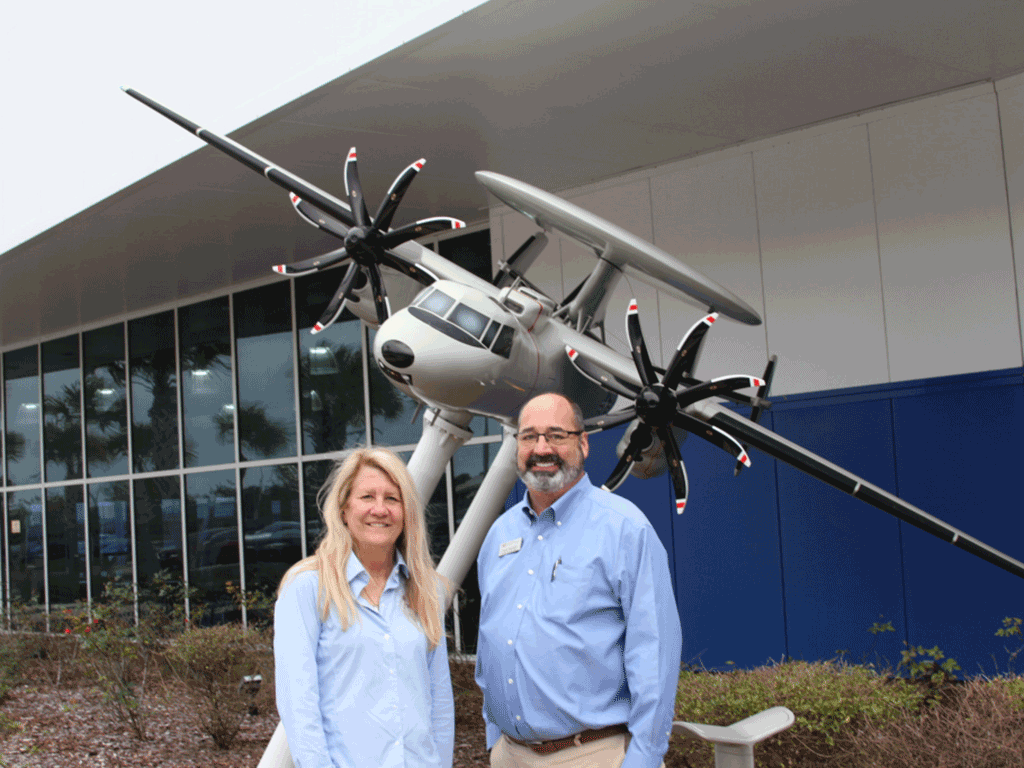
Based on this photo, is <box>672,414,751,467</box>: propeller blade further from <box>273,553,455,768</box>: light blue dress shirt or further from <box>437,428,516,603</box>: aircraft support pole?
<box>273,553,455,768</box>: light blue dress shirt

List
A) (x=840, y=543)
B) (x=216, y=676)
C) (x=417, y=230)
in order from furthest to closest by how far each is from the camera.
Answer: (x=840, y=543) < (x=216, y=676) < (x=417, y=230)

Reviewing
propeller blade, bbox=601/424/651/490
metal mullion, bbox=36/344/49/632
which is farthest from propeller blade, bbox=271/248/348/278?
metal mullion, bbox=36/344/49/632

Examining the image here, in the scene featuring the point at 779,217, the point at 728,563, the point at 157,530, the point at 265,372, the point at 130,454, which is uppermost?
the point at 779,217

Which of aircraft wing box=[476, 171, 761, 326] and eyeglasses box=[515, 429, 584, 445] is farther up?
aircraft wing box=[476, 171, 761, 326]

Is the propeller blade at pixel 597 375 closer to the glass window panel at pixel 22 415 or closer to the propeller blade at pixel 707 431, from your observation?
the propeller blade at pixel 707 431

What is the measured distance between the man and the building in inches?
238

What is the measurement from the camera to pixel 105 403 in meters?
22.5

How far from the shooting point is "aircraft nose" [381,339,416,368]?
29.7 ft

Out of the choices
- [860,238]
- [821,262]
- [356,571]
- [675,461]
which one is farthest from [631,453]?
[356,571]

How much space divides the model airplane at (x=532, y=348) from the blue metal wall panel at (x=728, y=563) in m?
2.46

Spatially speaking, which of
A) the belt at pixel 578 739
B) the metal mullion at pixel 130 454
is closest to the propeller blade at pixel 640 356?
the belt at pixel 578 739

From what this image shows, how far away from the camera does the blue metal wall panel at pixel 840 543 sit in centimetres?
1104

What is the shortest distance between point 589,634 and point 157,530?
62.5ft

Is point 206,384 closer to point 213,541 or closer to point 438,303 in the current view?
point 213,541
